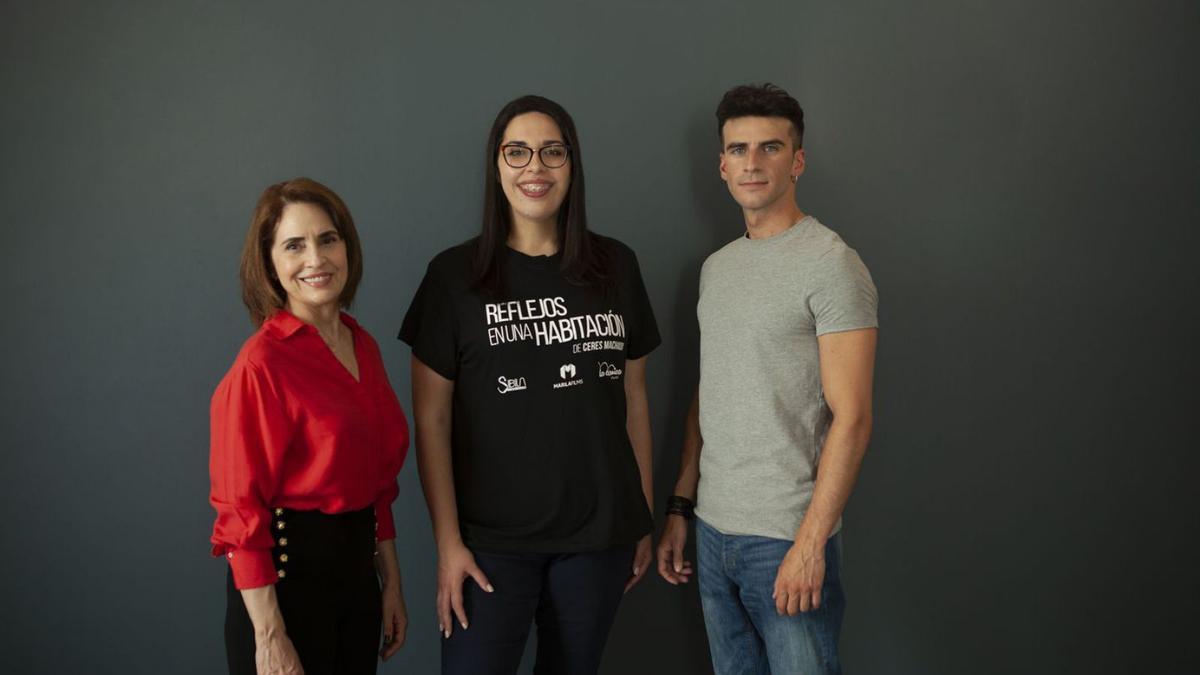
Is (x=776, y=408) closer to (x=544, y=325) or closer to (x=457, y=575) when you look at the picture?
(x=544, y=325)

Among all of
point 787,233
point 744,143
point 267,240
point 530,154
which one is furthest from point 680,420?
point 267,240

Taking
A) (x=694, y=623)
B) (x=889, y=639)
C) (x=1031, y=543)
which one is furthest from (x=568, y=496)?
(x=1031, y=543)

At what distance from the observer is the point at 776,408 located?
170 centimetres

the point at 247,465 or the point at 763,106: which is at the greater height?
the point at 763,106

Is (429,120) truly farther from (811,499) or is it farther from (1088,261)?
(1088,261)

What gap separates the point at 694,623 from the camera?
7.35 ft

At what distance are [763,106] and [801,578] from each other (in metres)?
1.04

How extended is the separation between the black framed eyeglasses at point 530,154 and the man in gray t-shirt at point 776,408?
421 millimetres

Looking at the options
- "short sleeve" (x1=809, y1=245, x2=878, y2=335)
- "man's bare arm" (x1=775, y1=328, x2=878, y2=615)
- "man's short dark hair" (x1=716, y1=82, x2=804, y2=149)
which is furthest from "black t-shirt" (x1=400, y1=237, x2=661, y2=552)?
"man's short dark hair" (x1=716, y1=82, x2=804, y2=149)

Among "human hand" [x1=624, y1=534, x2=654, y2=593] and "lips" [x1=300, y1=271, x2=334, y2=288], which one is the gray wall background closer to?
"human hand" [x1=624, y1=534, x2=654, y2=593]

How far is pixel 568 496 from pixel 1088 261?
1841 mm

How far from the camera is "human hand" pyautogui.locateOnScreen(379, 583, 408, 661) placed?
164cm

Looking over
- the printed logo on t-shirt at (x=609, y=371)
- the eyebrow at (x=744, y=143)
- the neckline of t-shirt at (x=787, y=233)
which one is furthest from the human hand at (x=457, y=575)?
the eyebrow at (x=744, y=143)

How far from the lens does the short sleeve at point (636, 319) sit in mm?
1797
